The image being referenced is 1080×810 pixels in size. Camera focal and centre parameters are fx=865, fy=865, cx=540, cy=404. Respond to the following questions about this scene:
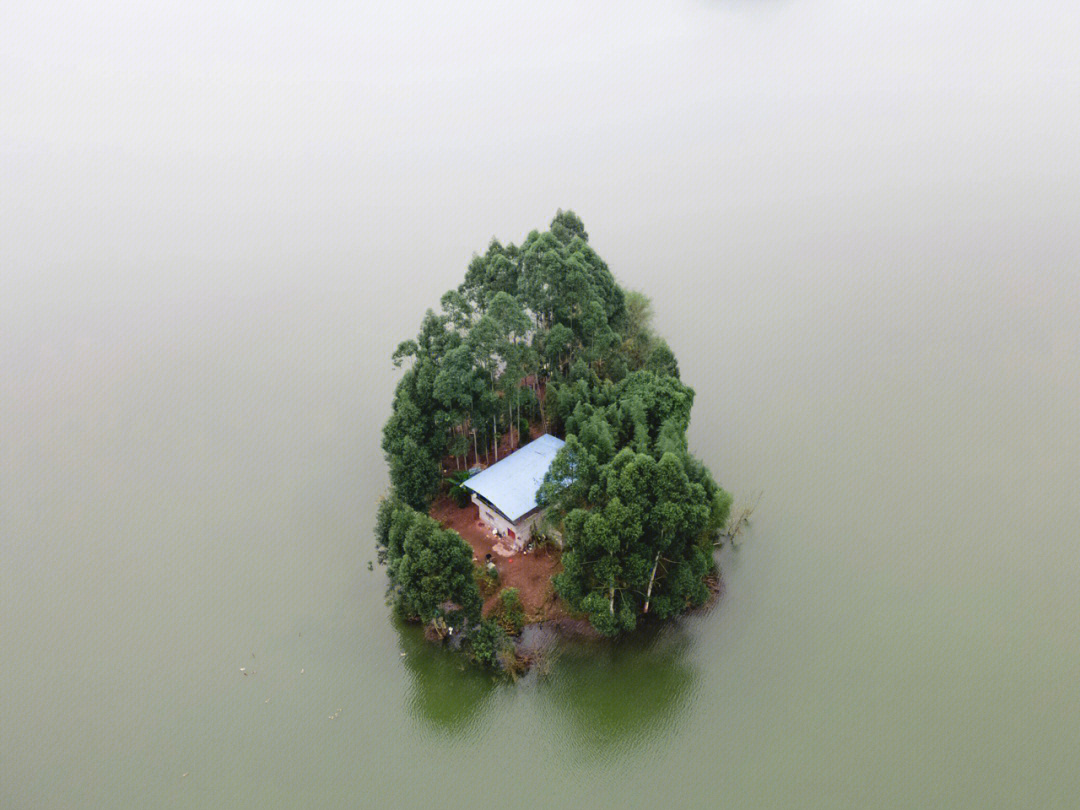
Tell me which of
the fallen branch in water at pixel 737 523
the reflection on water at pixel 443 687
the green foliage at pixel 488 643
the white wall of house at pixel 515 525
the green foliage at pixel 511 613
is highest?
the fallen branch in water at pixel 737 523

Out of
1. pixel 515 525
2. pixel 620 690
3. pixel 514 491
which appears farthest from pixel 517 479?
pixel 620 690

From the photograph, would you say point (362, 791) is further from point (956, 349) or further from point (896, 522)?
point (956, 349)

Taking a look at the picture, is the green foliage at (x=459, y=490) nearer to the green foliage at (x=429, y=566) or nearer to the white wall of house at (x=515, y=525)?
the white wall of house at (x=515, y=525)

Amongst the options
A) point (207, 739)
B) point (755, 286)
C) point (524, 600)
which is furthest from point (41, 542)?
point (755, 286)

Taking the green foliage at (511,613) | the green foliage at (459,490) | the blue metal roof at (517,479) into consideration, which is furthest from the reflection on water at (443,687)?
the green foliage at (459,490)

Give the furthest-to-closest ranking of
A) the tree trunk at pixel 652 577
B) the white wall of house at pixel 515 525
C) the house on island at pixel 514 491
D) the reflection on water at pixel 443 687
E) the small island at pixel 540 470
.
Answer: the white wall of house at pixel 515 525, the house on island at pixel 514 491, the reflection on water at pixel 443 687, the tree trunk at pixel 652 577, the small island at pixel 540 470

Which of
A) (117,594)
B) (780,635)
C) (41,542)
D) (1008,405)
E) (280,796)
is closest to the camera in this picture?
(280,796)
